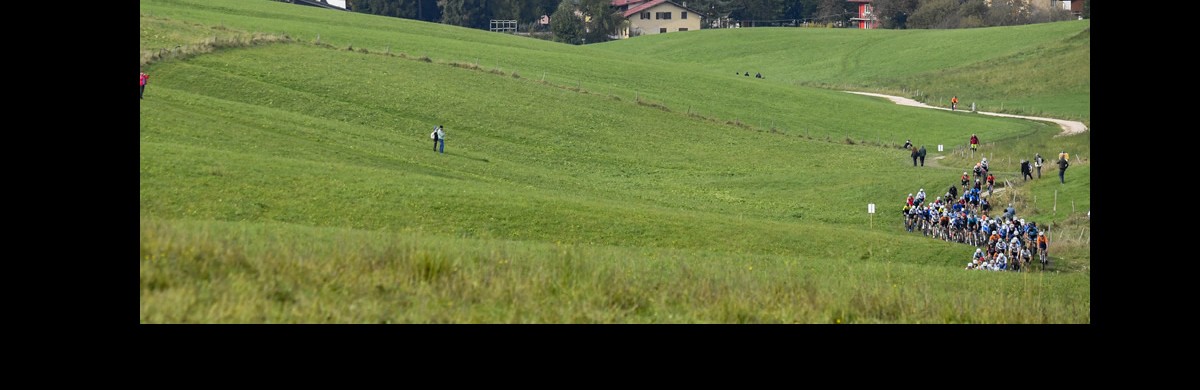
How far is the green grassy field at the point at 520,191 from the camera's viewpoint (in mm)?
16266

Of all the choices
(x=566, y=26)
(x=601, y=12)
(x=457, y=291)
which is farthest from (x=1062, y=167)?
(x=601, y=12)

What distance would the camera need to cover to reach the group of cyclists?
37.8 meters

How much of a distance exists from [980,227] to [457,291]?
3068cm

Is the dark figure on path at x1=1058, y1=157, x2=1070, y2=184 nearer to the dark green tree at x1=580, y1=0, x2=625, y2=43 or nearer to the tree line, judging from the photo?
the tree line

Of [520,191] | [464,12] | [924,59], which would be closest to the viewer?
[520,191]

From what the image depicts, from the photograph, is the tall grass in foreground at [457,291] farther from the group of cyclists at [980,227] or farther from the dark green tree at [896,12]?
the dark green tree at [896,12]

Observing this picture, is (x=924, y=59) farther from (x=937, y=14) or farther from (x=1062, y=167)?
(x=1062, y=167)

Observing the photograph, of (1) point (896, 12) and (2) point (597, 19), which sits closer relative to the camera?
(2) point (597, 19)

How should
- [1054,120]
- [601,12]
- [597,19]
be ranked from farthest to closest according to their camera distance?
[601,12] < [597,19] < [1054,120]

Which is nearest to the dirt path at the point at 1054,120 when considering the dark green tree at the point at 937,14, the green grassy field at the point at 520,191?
the green grassy field at the point at 520,191

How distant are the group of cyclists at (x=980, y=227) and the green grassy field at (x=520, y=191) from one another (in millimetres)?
1123

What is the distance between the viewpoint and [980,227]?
142 ft

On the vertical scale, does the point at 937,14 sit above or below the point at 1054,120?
above

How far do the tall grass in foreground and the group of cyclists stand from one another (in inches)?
679
